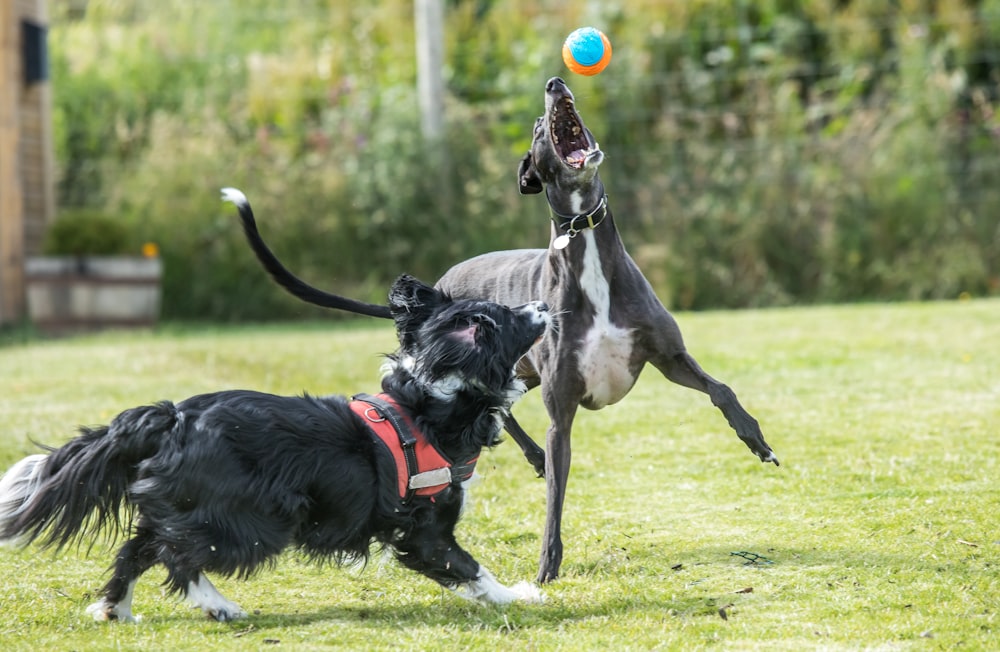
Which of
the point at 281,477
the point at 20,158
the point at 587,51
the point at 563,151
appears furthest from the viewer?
the point at 20,158

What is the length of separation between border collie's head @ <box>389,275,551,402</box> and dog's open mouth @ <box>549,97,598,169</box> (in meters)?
0.70

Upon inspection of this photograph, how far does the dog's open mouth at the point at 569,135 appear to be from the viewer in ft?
15.2

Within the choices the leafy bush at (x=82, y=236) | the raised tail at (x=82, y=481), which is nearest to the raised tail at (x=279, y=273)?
the raised tail at (x=82, y=481)

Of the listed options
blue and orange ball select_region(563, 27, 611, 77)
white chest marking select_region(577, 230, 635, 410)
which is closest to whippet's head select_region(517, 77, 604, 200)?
white chest marking select_region(577, 230, 635, 410)

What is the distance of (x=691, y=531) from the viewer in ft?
15.9

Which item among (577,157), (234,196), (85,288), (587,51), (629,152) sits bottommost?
(85,288)

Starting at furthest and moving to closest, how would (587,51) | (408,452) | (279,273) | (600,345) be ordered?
(587,51) < (279,273) < (600,345) < (408,452)

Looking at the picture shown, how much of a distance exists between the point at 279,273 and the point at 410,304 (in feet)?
3.05

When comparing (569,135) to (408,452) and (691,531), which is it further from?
(691,531)

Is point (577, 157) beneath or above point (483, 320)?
above

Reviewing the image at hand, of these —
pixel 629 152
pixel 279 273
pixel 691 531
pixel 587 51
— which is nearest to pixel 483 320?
pixel 279 273

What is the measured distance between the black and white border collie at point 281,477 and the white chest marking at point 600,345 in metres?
0.38

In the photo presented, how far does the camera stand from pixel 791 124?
1300 cm

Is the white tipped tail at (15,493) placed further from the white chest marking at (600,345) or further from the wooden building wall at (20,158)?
the wooden building wall at (20,158)
